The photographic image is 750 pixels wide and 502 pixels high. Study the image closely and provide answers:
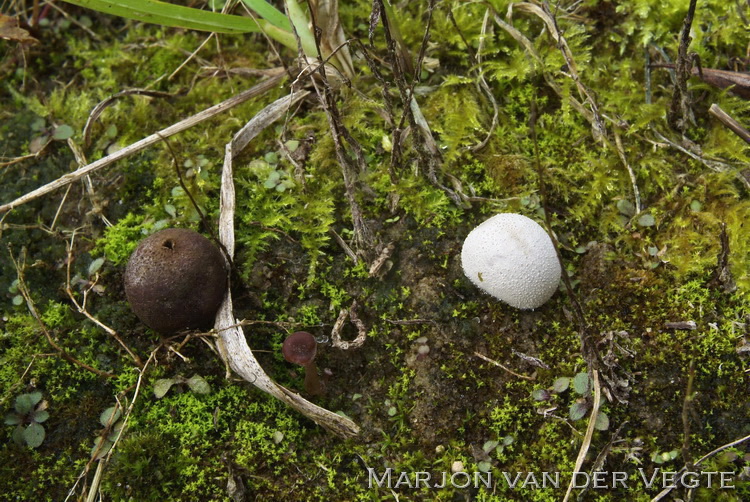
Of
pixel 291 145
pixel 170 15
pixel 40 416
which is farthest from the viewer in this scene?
pixel 291 145

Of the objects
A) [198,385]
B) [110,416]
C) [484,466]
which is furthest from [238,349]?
[484,466]

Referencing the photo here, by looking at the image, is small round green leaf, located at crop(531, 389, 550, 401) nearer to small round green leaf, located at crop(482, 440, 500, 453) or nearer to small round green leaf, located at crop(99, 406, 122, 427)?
small round green leaf, located at crop(482, 440, 500, 453)

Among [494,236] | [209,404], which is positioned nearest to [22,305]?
[209,404]

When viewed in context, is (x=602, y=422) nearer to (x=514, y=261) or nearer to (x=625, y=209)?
(x=514, y=261)

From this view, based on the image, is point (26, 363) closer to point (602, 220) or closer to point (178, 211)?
point (178, 211)

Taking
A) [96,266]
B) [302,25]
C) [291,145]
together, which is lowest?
[96,266]
